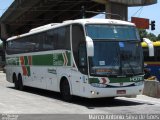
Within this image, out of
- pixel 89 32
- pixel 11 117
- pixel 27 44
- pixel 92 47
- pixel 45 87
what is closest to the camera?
pixel 11 117

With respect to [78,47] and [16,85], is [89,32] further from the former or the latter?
[16,85]

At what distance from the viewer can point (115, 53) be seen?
56.4ft

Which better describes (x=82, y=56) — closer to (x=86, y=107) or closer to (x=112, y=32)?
(x=112, y=32)

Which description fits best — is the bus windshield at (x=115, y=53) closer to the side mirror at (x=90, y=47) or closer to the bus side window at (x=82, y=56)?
the bus side window at (x=82, y=56)

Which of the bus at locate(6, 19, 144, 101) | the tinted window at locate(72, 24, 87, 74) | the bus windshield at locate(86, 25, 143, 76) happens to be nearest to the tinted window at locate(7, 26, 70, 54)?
the bus at locate(6, 19, 144, 101)

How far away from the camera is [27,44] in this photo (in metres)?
25.1

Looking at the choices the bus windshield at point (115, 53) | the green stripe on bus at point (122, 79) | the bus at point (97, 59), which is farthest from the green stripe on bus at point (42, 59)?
the green stripe on bus at point (122, 79)

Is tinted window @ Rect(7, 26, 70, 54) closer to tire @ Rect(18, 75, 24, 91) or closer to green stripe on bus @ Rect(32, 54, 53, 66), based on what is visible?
green stripe on bus @ Rect(32, 54, 53, 66)

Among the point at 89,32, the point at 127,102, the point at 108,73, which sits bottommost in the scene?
the point at 127,102

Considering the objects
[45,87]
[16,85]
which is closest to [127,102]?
[45,87]

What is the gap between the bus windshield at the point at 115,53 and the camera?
55.3 feet

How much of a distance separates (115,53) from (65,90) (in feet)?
9.83

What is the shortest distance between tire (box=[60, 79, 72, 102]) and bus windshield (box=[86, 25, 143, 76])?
2.25 meters

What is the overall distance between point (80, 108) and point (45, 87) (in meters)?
5.89
